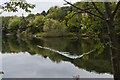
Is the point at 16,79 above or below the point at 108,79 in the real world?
below

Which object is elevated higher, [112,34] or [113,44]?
[112,34]

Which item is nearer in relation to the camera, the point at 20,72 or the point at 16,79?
the point at 16,79

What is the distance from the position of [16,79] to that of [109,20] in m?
11.3

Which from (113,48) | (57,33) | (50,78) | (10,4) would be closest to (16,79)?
(50,78)

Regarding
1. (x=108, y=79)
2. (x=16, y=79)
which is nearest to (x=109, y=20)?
(x=108, y=79)

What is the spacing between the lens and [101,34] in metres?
2.96

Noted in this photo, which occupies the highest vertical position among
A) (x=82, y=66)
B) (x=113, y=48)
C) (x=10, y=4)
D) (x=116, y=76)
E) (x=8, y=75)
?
(x=10, y=4)

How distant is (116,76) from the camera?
2.60 m

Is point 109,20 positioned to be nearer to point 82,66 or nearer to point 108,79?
point 108,79

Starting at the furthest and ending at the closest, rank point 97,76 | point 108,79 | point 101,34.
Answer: point 97,76
point 108,79
point 101,34

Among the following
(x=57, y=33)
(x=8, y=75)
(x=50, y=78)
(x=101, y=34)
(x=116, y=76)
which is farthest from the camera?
(x=57, y=33)

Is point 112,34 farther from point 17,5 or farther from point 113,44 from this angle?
point 17,5

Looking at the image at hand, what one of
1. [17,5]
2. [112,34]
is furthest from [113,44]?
[17,5]

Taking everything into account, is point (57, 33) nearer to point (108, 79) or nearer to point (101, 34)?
point (108, 79)
